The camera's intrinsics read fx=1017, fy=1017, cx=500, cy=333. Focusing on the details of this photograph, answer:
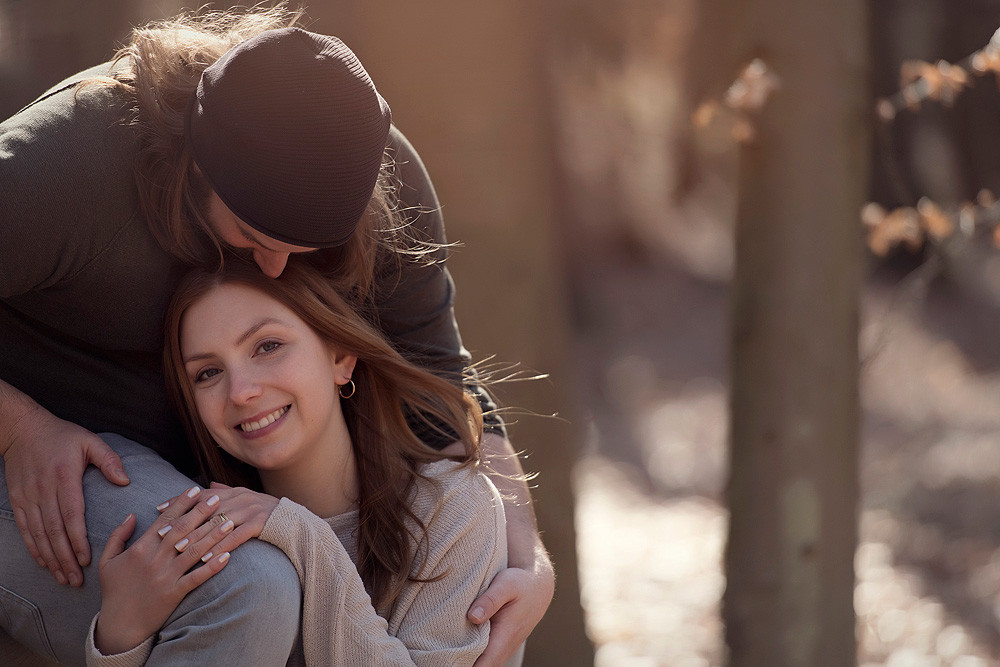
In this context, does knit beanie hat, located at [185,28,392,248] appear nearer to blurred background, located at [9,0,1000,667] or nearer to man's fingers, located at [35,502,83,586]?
man's fingers, located at [35,502,83,586]

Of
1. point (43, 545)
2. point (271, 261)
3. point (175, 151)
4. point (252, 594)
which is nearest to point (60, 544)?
point (43, 545)

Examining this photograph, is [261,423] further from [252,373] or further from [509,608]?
[509,608]

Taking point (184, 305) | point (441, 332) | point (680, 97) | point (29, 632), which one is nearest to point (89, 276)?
point (184, 305)

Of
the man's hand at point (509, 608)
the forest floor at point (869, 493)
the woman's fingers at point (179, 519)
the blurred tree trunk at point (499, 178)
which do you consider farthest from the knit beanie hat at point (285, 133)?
the forest floor at point (869, 493)

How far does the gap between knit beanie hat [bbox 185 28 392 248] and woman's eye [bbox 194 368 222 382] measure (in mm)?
416

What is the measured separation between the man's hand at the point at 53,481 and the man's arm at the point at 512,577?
78 cm

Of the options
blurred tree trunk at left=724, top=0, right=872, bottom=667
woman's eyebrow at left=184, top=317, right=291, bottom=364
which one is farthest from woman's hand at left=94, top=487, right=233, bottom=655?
blurred tree trunk at left=724, top=0, right=872, bottom=667

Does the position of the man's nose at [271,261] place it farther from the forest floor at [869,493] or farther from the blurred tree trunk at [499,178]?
the forest floor at [869,493]

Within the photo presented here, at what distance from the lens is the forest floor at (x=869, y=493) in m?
4.44

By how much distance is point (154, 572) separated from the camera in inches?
70.9

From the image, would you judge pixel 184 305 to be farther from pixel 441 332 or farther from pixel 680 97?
pixel 680 97

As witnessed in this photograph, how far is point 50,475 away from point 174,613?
1.35 ft

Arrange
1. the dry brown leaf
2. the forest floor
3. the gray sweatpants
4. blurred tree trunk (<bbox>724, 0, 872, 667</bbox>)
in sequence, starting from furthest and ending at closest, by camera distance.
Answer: the forest floor → the dry brown leaf → blurred tree trunk (<bbox>724, 0, 872, 667</bbox>) → the gray sweatpants

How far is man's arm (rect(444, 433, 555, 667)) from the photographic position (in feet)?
7.02
